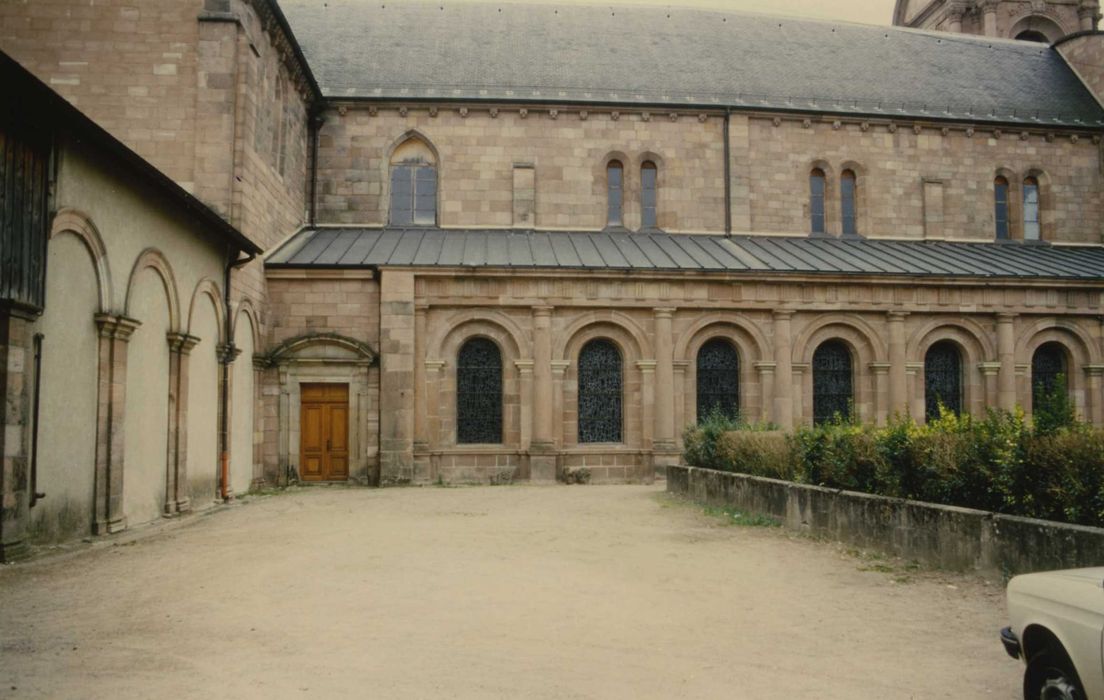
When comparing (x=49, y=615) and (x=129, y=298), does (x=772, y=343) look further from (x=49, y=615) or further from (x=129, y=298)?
(x=49, y=615)

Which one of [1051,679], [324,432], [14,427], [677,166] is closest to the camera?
[1051,679]

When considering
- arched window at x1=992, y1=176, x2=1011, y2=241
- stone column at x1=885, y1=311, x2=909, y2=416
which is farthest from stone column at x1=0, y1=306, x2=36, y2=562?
Answer: arched window at x1=992, y1=176, x2=1011, y2=241

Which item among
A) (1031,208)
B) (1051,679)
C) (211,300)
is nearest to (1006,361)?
(1031,208)

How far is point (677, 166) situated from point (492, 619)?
71.3 feet

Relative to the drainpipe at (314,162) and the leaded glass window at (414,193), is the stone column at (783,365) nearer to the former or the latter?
the leaded glass window at (414,193)

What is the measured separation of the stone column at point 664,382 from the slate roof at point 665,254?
54.9 inches

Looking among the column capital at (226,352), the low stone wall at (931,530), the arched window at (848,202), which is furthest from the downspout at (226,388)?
the arched window at (848,202)

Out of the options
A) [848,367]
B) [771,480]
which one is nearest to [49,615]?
A: [771,480]

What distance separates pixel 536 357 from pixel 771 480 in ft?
30.7

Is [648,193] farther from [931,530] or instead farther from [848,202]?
[931,530]

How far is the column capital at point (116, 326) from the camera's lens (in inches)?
Answer: 513

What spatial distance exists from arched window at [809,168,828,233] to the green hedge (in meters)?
15.0

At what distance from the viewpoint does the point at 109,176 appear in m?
13.3

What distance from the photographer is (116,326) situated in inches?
523
